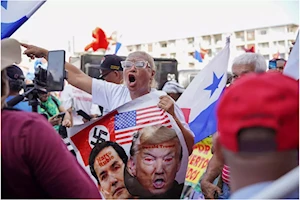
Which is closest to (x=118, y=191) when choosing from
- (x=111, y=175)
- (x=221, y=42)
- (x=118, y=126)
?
(x=111, y=175)

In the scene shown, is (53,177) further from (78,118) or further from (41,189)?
(78,118)

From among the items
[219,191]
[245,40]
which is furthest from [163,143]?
[245,40]

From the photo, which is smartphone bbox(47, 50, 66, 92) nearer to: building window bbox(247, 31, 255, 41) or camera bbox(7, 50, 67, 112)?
camera bbox(7, 50, 67, 112)

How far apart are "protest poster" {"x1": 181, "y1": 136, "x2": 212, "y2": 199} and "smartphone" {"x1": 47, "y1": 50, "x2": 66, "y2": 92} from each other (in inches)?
71.0

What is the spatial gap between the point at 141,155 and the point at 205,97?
0.98 meters

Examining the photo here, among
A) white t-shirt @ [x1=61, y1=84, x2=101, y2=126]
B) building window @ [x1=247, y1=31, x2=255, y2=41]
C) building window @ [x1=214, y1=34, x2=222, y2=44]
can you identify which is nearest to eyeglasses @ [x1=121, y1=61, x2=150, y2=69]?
white t-shirt @ [x1=61, y1=84, x2=101, y2=126]

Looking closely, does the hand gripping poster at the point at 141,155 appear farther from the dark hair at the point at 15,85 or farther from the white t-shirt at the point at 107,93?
the dark hair at the point at 15,85

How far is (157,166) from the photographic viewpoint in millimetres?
3080

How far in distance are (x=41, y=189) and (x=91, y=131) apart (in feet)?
5.25

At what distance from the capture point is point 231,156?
1.22 m

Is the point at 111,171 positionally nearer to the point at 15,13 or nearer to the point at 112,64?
the point at 15,13

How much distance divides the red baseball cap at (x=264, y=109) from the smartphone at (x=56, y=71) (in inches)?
46.8

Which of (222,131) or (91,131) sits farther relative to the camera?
(91,131)

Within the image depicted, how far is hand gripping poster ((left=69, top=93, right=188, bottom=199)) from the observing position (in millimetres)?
3082
